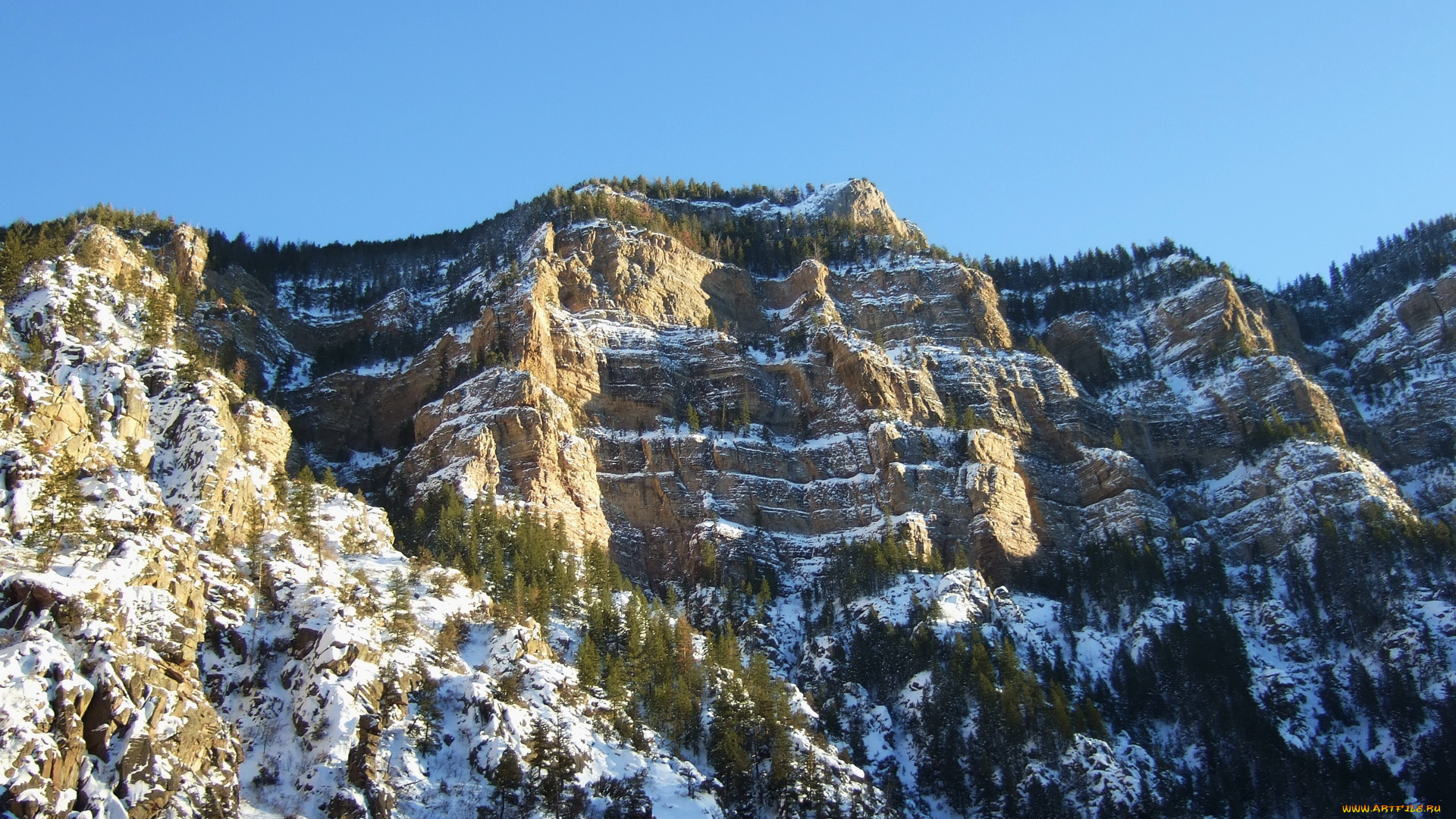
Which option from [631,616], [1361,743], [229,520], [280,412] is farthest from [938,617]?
[280,412]

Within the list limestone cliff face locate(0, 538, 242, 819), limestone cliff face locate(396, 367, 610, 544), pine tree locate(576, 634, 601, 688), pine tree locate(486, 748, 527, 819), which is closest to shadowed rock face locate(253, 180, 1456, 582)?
limestone cliff face locate(396, 367, 610, 544)

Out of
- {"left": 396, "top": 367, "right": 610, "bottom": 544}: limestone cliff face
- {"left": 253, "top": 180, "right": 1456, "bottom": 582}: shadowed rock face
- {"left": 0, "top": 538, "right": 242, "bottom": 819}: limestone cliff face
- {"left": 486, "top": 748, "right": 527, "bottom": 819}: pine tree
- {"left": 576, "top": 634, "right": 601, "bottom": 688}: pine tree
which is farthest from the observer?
{"left": 253, "top": 180, "right": 1456, "bottom": 582}: shadowed rock face

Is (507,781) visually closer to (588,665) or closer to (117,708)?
(588,665)

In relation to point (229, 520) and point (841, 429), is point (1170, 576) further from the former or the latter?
point (229, 520)

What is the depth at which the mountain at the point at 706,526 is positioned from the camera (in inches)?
2388

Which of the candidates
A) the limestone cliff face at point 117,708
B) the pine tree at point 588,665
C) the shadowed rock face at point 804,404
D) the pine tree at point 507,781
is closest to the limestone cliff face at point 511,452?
the shadowed rock face at point 804,404

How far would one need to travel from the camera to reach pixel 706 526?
98.8 m

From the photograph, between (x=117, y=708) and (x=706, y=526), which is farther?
(x=706, y=526)

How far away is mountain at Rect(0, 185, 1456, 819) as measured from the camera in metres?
60.7

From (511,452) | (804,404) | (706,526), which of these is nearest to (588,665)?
(706,526)

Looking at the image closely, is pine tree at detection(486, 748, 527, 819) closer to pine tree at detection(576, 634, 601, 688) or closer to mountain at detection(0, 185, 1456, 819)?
mountain at detection(0, 185, 1456, 819)

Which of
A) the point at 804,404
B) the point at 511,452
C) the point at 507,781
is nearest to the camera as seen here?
the point at 507,781

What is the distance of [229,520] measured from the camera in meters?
74.0

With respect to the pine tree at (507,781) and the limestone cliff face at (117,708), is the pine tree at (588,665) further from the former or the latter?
the limestone cliff face at (117,708)
